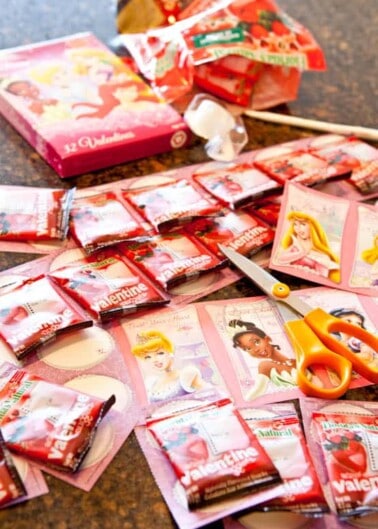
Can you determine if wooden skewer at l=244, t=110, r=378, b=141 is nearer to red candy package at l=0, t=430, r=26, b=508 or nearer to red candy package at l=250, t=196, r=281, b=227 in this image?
red candy package at l=250, t=196, r=281, b=227

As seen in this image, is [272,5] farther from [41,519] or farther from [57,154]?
[41,519]

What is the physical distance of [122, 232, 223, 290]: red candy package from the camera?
0.82 m

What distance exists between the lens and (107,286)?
797mm

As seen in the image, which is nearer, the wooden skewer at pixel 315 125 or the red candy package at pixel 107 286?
the red candy package at pixel 107 286

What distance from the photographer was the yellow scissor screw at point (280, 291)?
0.81 metres

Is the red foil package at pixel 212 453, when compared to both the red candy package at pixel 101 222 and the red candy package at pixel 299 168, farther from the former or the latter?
the red candy package at pixel 299 168

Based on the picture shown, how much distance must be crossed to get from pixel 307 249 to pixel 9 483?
43 cm

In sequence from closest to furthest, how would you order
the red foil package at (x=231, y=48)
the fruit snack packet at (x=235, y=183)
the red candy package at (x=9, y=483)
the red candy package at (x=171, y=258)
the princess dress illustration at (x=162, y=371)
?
the red candy package at (x=9, y=483), the princess dress illustration at (x=162, y=371), the red candy package at (x=171, y=258), the fruit snack packet at (x=235, y=183), the red foil package at (x=231, y=48)

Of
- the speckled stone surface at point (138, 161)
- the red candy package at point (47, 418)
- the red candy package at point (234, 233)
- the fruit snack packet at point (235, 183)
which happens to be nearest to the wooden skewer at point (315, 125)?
the speckled stone surface at point (138, 161)

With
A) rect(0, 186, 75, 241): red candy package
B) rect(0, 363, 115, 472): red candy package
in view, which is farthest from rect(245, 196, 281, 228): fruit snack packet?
rect(0, 363, 115, 472): red candy package

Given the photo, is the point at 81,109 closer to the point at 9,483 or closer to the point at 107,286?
the point at 107,286

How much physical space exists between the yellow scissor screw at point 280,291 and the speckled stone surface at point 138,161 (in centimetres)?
3

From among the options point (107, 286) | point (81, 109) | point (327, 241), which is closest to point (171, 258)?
point (107, 286)

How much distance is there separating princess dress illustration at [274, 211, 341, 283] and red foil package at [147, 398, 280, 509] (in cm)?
23
